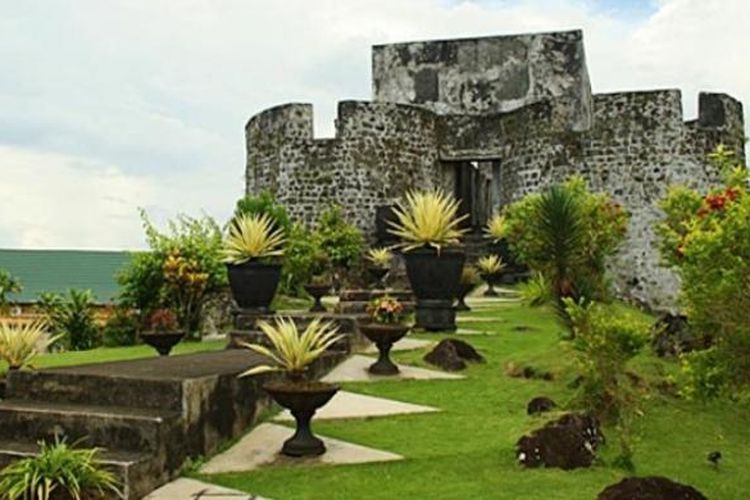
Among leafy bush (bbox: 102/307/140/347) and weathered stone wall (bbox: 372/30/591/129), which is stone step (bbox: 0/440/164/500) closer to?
leafy bush (bbox: 102/307/140/347)

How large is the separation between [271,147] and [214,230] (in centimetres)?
673

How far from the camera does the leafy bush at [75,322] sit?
14586 millimetres

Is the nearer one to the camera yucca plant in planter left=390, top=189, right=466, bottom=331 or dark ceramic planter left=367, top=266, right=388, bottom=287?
yucca plant in planter left=390, top=189, right=466, bottom=331

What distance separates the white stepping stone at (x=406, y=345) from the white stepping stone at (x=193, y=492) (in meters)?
4.47

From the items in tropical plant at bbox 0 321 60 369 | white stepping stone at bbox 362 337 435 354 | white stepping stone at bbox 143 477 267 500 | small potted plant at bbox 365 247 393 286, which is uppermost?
→ small potted plant at bbox 365 247 393 286

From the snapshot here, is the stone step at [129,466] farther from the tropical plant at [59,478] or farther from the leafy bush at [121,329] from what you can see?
the leafy bush at [121,329]

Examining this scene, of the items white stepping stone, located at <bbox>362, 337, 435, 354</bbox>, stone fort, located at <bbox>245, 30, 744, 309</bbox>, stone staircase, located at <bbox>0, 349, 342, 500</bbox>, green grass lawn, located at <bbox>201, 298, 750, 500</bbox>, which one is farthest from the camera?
stone fort, located at <bbox>245, 30, 744, 309</bbox>

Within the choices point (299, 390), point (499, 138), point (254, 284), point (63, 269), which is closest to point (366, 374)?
point (299, 390)

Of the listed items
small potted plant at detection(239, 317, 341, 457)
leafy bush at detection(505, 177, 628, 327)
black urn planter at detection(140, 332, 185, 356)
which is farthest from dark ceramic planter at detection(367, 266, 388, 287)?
small potted plant at detection(239, 317, 341, 457)

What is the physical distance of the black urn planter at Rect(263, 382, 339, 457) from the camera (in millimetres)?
5754

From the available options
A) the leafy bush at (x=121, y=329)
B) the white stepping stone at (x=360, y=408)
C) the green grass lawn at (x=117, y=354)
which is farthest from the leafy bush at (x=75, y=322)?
the white stepping stone at (x=360, y=408)

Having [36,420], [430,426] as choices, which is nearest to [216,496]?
[36,420]

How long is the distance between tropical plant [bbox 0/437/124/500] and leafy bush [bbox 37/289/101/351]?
975 centimetres

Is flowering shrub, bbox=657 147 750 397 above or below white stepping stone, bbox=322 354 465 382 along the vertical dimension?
above
